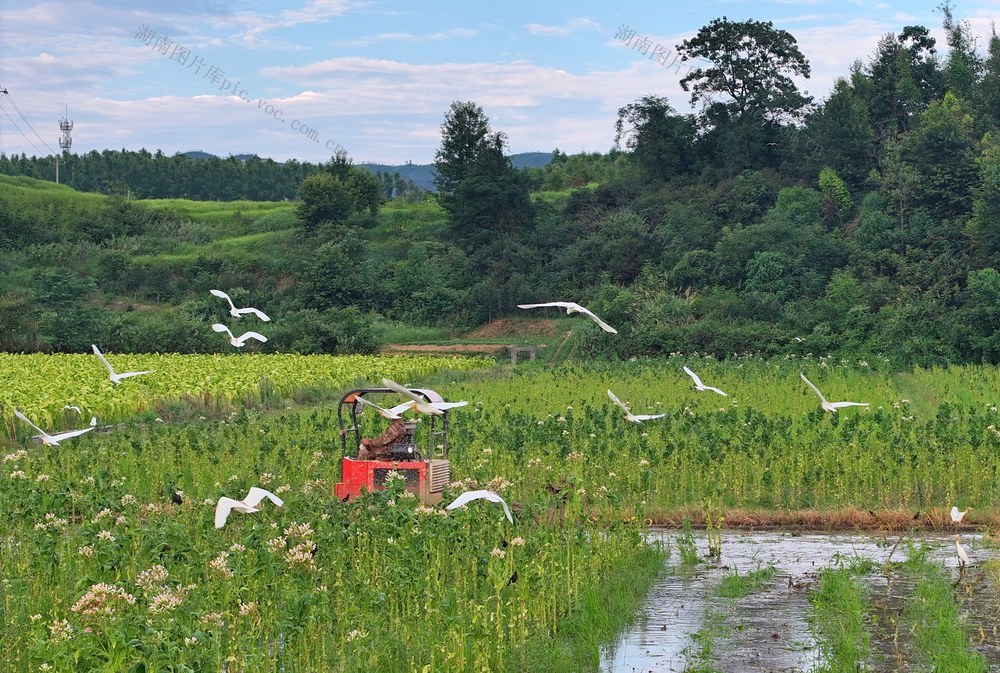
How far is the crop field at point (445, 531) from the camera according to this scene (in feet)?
27.6

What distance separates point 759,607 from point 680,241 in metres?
45.7

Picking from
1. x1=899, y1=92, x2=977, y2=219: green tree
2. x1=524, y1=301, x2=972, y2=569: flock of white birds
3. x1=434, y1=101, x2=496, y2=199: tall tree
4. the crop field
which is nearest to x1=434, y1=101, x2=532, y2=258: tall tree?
x1=434, y1=101, x2=496, y2=199: tall tree

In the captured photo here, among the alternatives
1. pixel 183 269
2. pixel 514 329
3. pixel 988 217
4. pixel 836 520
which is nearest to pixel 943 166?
pixel 988 217

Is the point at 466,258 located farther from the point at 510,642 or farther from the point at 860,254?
the point at 510,642

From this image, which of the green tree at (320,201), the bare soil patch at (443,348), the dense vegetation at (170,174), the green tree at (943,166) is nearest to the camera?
the bare soil patch at (443,348)

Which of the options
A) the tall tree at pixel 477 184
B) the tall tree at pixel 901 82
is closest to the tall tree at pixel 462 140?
the tall tree at pixel 477 184

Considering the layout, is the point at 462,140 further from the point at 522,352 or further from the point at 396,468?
the point at 396,468

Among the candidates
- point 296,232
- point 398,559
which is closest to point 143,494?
point 398,559

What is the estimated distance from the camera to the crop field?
8.42 meters

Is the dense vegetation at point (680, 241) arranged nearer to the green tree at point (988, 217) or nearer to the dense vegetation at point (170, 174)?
the green tree at point (988, 217)

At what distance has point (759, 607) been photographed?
1089cm

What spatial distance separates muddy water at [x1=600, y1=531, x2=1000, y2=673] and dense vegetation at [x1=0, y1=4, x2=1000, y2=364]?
24034 millimetres

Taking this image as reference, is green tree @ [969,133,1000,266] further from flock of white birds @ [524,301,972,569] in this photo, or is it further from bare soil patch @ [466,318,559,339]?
flock of white birds @ [524,301,972,569]

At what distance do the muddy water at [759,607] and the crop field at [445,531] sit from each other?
0.12 metres
